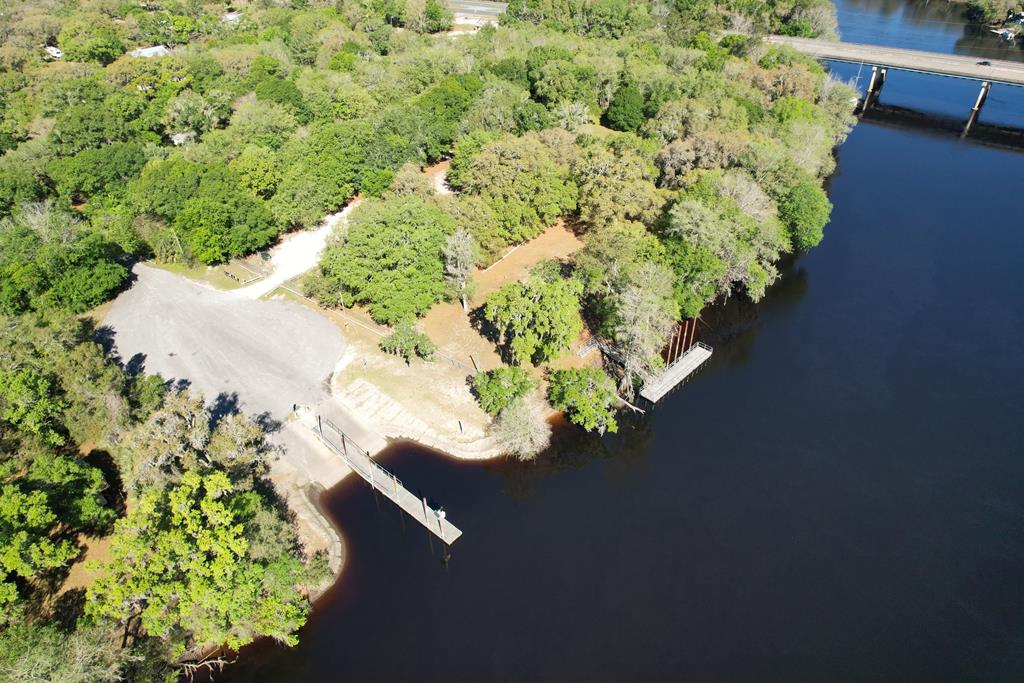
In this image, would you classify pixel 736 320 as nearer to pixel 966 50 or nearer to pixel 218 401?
pixel 218 401

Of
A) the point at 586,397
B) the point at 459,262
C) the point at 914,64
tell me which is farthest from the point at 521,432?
the point at 914,64

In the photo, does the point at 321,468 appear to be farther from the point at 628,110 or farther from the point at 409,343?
the point at 628,110

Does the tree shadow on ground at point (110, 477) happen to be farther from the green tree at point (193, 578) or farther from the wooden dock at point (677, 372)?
the wooden dock at point (677, 372)

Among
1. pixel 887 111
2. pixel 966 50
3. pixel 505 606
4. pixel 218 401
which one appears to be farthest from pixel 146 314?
pixel 966 50

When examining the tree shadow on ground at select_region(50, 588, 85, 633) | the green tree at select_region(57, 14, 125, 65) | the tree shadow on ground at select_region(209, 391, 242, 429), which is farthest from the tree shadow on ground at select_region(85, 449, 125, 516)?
the green tree at select_region(57, 14, 125, 65)

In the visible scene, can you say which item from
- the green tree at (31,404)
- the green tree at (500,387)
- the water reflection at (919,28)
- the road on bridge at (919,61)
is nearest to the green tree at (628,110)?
the road on bridge at (919,61)
